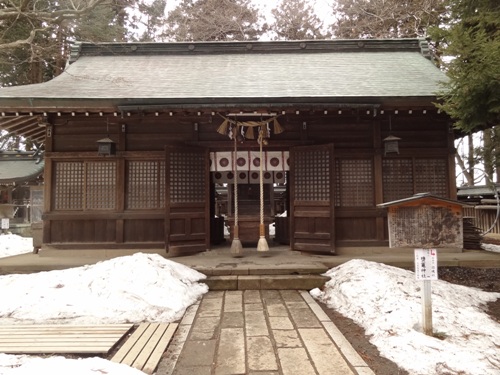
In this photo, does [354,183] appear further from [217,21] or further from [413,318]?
[217,21]

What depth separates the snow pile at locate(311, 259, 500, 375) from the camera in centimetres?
323

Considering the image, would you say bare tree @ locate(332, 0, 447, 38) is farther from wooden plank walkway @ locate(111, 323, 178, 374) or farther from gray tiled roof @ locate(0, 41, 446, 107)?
wooden plank walkway @ locate(111, 323, 178, 374)

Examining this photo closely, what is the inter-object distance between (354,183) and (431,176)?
6.41ft

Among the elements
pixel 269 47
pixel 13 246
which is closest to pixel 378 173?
pixel 269 47

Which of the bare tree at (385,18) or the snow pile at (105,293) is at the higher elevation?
the bare tree at (385,18)

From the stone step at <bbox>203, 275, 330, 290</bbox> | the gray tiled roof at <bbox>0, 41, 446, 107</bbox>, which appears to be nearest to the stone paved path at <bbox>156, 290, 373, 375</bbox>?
the stone step at <bbox>203, 275, 330, 290</bbox>

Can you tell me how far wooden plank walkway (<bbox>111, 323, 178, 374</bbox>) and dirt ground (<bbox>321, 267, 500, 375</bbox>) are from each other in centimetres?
Result: 225

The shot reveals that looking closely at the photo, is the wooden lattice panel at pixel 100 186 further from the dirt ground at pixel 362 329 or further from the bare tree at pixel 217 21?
the bare tree at pixel 217 21

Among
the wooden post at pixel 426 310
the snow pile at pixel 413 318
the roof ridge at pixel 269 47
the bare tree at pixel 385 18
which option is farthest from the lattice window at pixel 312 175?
the bare tree at pixel 385 18

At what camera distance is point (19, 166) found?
1574 centimetres

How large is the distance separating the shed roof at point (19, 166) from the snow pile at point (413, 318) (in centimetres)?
1563

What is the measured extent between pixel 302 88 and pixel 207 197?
145 inches

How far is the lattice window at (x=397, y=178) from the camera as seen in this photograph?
7902 millimetres

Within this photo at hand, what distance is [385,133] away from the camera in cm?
798
